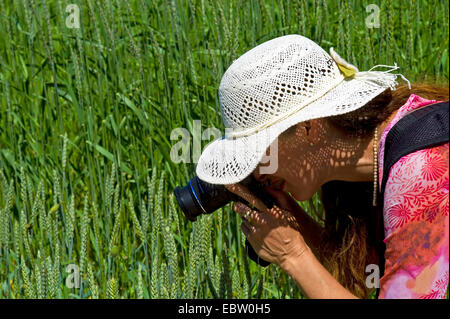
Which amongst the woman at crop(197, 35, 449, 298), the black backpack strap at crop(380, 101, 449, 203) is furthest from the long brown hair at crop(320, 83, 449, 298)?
the black backpack strap at crop(380, 101, 449, 203)

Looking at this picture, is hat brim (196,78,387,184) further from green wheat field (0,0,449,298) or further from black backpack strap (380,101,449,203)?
green wheat field (0,0,449,298)

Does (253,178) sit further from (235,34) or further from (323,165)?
(235,34)

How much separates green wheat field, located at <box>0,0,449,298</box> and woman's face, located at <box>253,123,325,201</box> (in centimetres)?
29

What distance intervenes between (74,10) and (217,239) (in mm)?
824

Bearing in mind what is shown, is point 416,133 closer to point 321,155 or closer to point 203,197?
point 321,155

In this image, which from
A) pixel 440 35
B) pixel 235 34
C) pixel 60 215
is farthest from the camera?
pixel 440 35

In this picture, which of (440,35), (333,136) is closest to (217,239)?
(333,136)

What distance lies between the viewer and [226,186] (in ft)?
5.05

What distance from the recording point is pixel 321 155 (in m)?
1.46

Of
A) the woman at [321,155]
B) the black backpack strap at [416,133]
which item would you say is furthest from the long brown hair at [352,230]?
the black backpack strap at [416,133]

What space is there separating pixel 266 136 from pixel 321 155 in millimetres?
126

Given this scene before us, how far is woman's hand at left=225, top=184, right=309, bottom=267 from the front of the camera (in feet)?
4.93

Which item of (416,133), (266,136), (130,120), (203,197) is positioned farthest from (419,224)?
(130,120)

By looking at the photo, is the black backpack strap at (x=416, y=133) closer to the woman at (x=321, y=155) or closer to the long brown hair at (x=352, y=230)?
the woman at (x=321, y=155)
